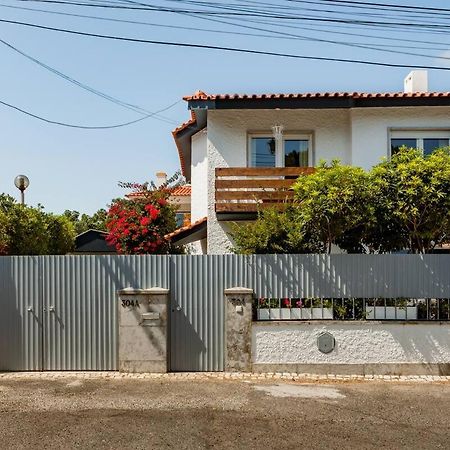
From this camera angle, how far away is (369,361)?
8.62m

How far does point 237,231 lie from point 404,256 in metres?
3.43

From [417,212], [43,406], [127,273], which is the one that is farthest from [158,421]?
[417,212]

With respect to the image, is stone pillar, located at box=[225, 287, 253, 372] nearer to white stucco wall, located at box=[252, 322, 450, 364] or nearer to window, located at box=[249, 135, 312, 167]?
white stucco wall, located at box=[252, 322, 450, 364]

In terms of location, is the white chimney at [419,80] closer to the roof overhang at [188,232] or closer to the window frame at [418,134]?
the window frame at [418,134]

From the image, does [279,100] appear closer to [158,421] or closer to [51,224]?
[51,224]

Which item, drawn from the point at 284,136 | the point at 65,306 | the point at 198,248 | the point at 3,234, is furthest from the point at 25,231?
the point at 284,136

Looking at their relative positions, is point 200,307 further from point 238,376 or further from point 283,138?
point 283,138

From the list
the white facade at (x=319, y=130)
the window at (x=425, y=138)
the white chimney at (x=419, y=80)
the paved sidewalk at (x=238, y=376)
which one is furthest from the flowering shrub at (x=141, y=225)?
the white chimney at (x=419, y=80)

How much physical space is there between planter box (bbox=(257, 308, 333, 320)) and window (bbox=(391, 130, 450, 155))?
6.01 metres

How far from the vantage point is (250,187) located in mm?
11641

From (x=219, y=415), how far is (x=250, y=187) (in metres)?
6.25

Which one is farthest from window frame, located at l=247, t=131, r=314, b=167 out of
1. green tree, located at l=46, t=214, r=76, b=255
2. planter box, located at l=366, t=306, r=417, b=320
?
green tree, located at l=46, t=214, r=76, b=255

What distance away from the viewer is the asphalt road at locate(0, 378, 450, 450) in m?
5.77

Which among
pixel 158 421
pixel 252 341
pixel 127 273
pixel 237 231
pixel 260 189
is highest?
pixel 260 189
